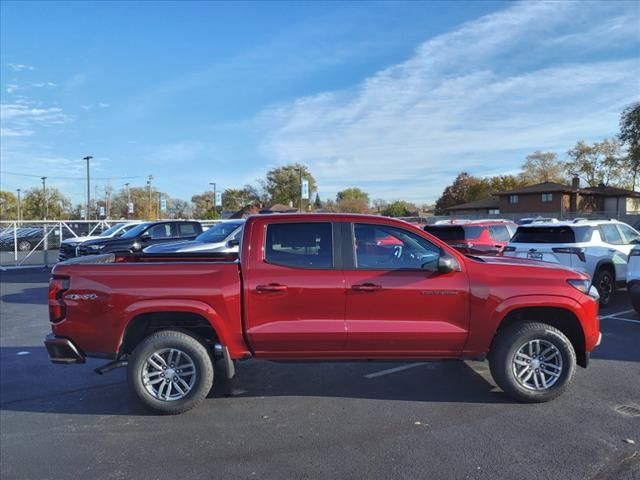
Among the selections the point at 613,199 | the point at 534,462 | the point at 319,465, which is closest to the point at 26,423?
the point at 319,465

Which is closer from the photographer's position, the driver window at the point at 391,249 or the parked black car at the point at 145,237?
the driver window at the point at 391,249

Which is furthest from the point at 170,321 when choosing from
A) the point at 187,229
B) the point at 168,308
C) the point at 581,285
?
the point at 187,229

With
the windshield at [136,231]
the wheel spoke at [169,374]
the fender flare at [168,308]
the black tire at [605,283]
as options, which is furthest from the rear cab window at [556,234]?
the windshield at [136,231]

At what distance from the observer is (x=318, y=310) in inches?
176

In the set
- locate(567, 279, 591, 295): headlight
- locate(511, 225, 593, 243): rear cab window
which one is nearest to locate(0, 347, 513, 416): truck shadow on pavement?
locate(567, 279, 591, 295): headlight

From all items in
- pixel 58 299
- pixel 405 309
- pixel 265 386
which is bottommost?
pixel 265 386

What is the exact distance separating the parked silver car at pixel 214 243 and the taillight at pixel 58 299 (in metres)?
5.60

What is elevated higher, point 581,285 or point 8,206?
point 8,206

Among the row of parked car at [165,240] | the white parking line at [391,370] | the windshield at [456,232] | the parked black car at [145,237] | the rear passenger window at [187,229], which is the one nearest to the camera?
the white parking line at [391,370]

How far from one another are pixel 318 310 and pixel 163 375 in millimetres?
1636

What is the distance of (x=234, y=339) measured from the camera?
4.50 meters

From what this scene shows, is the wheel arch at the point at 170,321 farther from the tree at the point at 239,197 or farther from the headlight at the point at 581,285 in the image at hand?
the tree at the point at 239,197

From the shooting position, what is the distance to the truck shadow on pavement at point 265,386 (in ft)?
16.1

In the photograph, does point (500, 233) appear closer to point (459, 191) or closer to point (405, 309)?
point (405, 309)
